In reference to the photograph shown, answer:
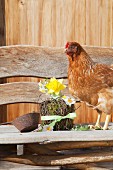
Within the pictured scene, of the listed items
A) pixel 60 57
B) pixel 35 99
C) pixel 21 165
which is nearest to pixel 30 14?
pixel 60 57

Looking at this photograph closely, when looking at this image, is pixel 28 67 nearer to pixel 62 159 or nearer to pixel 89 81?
pixel 89 81

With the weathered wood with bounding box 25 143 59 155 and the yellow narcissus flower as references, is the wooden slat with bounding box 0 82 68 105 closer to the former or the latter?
the yellow narcissus flower

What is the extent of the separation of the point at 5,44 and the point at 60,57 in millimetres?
365

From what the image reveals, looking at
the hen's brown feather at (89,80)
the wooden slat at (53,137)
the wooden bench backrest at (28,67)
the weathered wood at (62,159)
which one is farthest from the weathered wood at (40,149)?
the wooden bench backrest at (28,67)

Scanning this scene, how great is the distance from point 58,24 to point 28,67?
1.20 ft

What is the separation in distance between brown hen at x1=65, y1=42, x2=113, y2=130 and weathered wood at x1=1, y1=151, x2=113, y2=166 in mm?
194

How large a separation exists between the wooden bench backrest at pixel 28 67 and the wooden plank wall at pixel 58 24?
0.48 feet

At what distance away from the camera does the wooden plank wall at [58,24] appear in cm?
310

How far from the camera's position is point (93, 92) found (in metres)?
2.47

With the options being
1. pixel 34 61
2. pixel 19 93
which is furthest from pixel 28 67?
pixel 19 93

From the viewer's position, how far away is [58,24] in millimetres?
3141

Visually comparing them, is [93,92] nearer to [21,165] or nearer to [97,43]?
[21,165]

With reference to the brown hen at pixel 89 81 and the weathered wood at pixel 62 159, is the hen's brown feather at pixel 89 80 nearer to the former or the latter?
the brown hen at pixel 89 81

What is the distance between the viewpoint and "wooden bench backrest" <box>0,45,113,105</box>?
2.96 m
